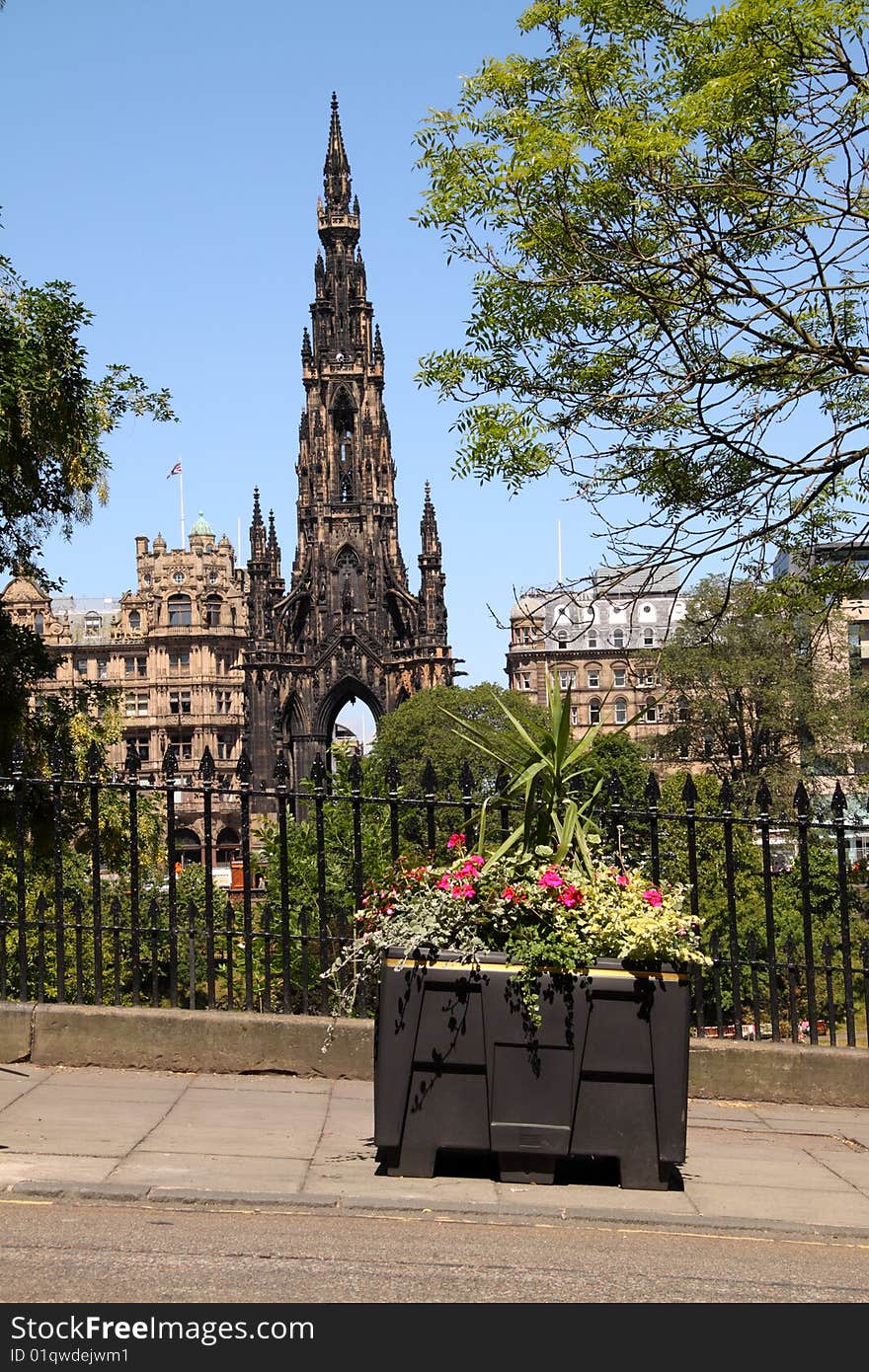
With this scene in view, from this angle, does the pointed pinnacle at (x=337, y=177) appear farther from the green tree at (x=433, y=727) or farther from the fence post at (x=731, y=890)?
the fence post at (x=731, y=890)

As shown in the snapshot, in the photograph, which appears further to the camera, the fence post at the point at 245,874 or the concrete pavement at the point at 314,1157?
the fence post at the point at 245,874

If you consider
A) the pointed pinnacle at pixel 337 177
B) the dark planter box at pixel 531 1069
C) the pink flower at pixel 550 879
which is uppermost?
the pointed pinnacle at pixel 337 177

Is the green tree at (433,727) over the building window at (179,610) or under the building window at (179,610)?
under

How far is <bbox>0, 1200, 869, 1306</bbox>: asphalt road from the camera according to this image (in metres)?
5.45

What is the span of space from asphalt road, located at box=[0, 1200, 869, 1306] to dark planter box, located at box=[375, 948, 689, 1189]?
631 millimetres

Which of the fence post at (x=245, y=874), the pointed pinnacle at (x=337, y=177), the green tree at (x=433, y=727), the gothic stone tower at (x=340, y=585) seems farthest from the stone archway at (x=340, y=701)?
the fence post at (x=245, y=874)

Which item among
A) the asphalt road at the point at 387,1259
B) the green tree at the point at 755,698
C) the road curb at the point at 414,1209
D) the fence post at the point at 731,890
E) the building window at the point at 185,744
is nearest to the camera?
the asphalt road at the point at 387,1259

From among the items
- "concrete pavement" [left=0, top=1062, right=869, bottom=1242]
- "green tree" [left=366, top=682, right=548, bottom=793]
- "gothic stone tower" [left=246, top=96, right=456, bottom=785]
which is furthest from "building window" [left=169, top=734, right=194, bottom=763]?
"concrete pavement" [left=0, top=1062, right=869, bottom=1242]

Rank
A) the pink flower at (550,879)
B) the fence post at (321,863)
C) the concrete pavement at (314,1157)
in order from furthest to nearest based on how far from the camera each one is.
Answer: the fence post at (321,863) < the pink flower at (550,879) < the concrete pavement at (314,1157)

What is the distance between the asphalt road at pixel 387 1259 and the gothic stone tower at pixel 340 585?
87548mm

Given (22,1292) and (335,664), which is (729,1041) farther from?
(335,664)

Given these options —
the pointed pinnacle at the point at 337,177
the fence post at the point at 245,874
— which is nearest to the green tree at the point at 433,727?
the pointed pinnacle at the point at 337,177

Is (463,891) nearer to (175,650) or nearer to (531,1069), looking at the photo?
(531,1069)

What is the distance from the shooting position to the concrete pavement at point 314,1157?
22.4 ft
